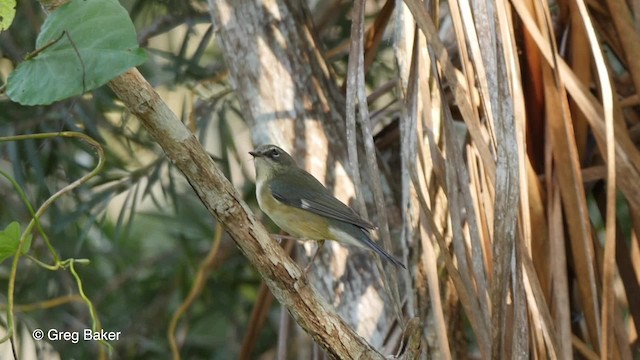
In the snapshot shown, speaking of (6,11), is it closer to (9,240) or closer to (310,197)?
(9,240)

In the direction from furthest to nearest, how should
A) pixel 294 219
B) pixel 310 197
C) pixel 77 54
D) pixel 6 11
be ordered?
pixel 294 219
pixel 310 197
pixel 6 11
pixel 77 54

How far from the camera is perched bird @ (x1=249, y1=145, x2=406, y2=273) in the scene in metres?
3.36

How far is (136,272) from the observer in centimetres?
507

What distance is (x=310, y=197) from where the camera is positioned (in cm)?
358

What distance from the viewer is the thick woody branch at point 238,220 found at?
6.63 feet

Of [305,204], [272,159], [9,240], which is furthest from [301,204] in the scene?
[9,240]

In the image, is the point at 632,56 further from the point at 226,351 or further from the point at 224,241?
the point at 226,351

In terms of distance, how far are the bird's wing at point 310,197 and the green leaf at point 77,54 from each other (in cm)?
155

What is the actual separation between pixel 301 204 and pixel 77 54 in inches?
76.6

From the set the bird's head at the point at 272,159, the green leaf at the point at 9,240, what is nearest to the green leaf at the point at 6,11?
the green leaf at the point at 9,240

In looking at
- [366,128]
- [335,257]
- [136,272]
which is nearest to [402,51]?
[366,128]

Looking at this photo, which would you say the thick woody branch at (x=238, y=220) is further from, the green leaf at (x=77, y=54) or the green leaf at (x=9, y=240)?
the green leaf at (x=9, y=240)

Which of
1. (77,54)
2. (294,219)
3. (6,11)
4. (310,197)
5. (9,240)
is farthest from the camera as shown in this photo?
(294,219)

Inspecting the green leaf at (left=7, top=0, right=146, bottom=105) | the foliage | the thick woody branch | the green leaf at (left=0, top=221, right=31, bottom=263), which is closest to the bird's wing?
the foliage
